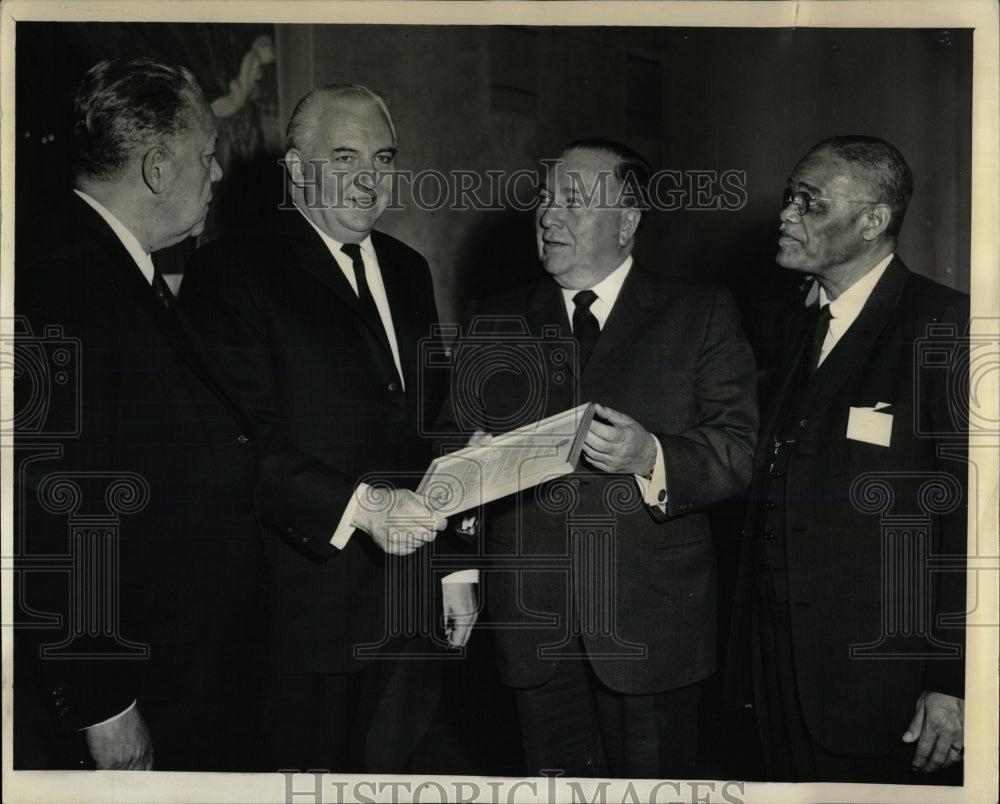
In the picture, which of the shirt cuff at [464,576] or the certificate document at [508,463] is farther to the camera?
the shirt cuff at [464,576]

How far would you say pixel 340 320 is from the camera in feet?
10.2

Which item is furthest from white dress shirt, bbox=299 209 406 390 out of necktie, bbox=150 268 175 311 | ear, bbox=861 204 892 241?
ear, bbox=861 204 892 241

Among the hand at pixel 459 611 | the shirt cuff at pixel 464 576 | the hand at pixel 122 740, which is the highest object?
the shirt cuff at pixel 464 576

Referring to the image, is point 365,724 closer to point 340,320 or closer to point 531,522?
point 531,522

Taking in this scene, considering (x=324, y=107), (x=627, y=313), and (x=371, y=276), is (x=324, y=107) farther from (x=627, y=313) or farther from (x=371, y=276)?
(x=627, y=313)

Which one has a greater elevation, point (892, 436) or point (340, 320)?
point (340, 320)

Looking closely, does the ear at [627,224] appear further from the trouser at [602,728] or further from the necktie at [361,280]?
the trouser at [602,728]

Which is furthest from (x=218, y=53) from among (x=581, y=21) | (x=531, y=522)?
(x=531, y=522)

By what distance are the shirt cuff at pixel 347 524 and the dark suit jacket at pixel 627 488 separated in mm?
323

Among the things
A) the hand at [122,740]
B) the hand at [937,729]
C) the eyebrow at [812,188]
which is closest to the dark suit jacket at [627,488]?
the eyebrow at [812,188]

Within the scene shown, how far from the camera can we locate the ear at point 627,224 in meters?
3.11

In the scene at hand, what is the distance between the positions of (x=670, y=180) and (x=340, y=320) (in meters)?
0.99

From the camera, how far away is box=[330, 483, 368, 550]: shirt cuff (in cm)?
309

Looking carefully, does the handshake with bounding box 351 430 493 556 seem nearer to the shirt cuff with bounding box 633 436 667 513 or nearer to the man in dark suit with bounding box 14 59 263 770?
the man in dark suit with bounding box 14 59 263 770
